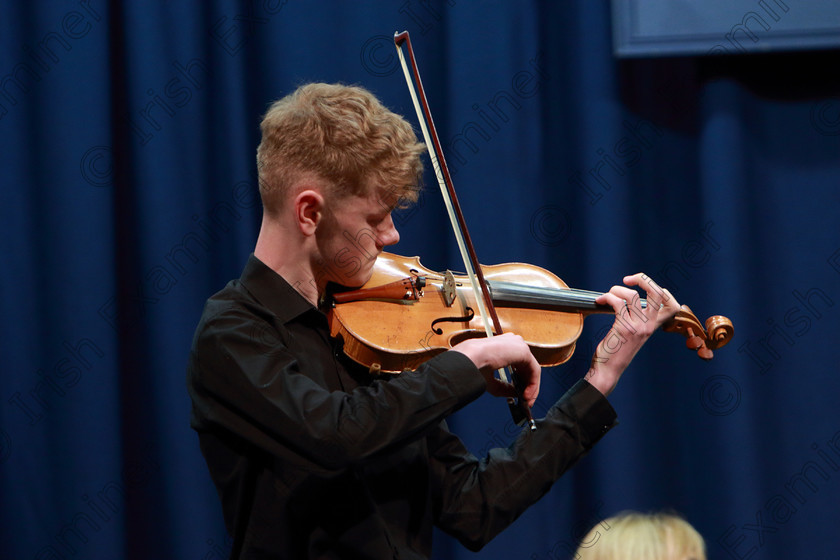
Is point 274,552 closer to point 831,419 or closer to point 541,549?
point 541,549

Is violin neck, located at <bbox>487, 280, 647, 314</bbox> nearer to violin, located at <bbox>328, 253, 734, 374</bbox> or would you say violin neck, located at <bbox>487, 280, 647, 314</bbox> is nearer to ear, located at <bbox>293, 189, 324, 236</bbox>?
violin, located at <bbox>328, 253, 734, 374</bbox>

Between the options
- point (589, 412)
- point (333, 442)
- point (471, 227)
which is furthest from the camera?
point (471, 227)

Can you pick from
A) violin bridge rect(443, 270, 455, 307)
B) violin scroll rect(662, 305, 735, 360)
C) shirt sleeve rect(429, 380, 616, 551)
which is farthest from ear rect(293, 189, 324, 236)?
violin scroll rect(662, 305, 735, 360)

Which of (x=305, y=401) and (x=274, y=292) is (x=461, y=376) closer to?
(x=305, y=401)

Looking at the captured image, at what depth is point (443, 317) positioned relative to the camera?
1159 millimetres

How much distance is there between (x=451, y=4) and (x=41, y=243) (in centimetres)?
113

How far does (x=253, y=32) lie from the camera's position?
1962mm

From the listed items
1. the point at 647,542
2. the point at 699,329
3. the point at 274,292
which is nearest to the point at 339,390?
the point at 274,292

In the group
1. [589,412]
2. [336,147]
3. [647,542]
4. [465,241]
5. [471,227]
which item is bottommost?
[647,542]

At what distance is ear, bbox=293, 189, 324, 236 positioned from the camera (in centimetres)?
103

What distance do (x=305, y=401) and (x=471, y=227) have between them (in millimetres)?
1145

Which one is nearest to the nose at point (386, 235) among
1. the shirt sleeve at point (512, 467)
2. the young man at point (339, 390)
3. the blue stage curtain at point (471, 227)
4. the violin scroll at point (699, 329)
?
the young man at point (339, 390)

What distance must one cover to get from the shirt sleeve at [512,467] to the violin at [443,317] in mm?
92

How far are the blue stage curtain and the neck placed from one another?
2.89 feet
